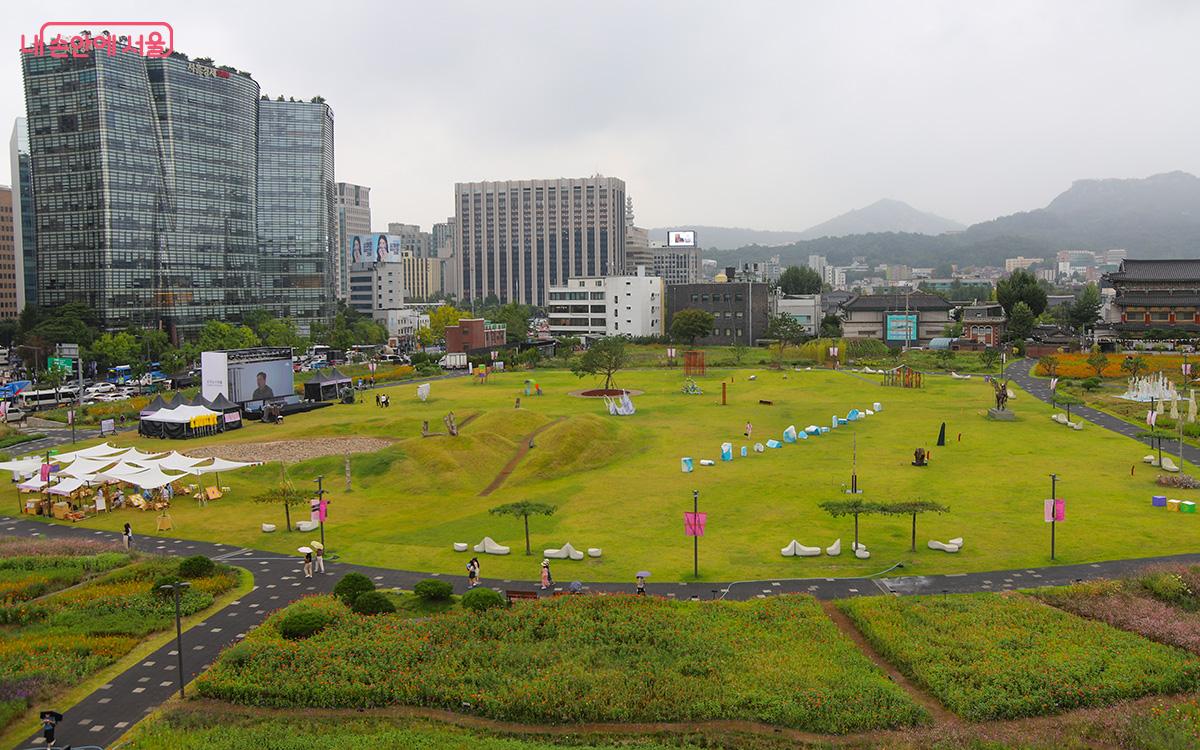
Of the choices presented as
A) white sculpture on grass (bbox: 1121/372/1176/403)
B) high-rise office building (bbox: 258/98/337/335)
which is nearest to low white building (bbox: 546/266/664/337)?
high-rise office building (bbox: 258/98/337/335)

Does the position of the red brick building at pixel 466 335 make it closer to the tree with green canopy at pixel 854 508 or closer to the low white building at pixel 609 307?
the low white building at pixel 609 307

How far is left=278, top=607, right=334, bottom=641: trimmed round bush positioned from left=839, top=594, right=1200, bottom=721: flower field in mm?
18287

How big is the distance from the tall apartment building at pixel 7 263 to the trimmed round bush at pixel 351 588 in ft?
596

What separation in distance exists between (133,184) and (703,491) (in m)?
134

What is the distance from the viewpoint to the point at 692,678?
2448 centimetres

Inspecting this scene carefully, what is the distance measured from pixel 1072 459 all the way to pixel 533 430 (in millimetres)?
37076

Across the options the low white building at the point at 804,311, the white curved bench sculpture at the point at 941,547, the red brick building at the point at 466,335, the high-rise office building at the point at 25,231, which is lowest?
the white curved bench sculpture at the point at 941,547

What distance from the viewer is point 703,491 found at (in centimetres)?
4853

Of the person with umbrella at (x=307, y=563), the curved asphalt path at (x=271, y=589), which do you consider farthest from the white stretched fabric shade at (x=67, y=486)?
the person with umbrella at (x=307, y=563)

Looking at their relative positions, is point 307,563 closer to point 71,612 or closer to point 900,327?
point 71,612

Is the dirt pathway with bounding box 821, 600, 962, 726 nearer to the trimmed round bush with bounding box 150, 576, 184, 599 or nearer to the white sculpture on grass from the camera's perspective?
the trimmed round bush with bounding box 150, 576, 184, 599

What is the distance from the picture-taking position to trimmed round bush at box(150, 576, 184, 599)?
32094 mm

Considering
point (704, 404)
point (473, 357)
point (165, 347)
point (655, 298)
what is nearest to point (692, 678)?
point (704, 404)

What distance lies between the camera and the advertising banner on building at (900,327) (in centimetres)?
15012
